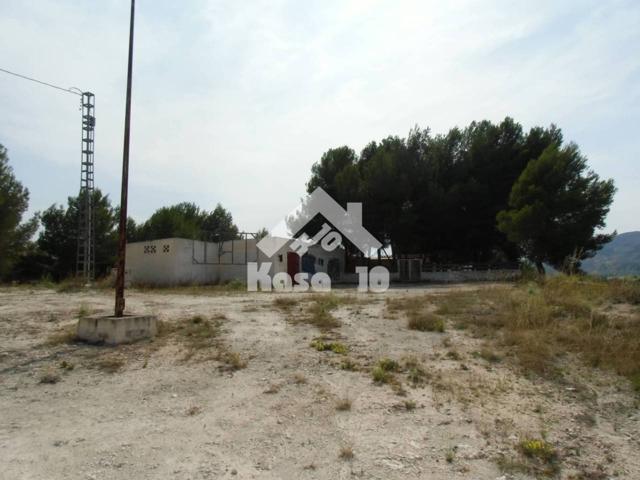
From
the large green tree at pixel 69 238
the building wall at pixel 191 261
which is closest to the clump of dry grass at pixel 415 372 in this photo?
the building wall at pixel 191 261

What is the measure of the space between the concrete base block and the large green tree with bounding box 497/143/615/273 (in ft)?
68.1

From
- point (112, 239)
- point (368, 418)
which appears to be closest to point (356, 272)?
point (112, 239)

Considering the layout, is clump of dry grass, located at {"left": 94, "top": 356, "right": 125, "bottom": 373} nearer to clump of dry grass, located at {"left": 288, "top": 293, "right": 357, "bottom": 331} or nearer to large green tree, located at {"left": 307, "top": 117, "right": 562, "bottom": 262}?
clump of dry grass, located at {"left": 288, "top": 293, "right": 357, "bottom": 331}

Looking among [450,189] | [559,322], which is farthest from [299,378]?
[450,189]

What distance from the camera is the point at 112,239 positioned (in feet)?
104

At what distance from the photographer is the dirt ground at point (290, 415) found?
316 centimetres

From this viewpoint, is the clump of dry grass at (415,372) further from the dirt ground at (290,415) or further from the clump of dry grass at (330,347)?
the clump of dry grass at (330,347)

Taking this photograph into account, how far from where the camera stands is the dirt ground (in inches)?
124

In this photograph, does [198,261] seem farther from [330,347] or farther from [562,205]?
[562,205]

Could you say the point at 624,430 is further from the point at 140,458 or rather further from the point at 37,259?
the point at 37,259

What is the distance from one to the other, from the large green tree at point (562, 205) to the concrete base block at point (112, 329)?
2076 cm

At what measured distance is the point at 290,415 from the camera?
397 centimetres

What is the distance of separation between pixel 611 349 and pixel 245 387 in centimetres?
467

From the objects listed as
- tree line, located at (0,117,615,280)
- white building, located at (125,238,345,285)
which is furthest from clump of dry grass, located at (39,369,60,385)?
tree line, located at (0,117,615,280)
